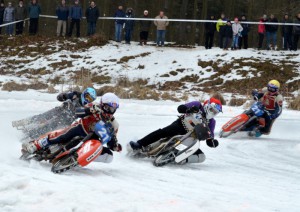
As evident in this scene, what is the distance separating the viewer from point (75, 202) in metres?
7.90

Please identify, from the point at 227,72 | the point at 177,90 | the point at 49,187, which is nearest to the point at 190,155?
the point at 49,187

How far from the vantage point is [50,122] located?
14016mm

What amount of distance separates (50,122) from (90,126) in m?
3.11

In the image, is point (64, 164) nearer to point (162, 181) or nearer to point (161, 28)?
point (162, 181)

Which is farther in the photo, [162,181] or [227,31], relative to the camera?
[227,31]

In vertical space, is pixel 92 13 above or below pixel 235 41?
above

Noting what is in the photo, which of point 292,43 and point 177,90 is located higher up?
point 292,43

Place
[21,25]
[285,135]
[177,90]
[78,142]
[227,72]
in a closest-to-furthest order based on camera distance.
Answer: [78,142], [285,135], [177,90], [227,72], [21,25]

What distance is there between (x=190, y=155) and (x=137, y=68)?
1769 cm

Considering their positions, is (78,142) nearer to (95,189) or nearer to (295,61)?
(95,189)

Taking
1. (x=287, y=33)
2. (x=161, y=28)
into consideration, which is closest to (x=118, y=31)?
(x=161, y=28)

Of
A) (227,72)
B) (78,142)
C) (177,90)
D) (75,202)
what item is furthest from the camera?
(227,72)

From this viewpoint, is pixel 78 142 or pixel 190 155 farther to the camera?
pixel 190 155

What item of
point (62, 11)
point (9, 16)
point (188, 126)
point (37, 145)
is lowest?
point (37, 145)
